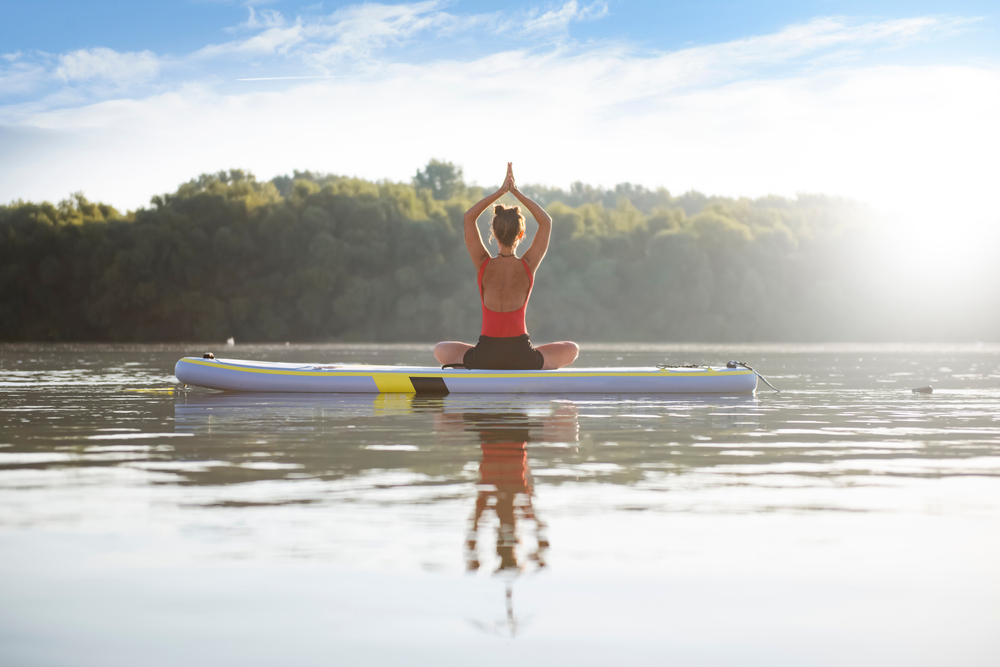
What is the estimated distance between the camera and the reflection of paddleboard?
31.5 ft

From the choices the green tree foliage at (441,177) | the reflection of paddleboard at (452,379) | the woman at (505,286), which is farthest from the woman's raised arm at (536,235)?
the green tree foliage at (441,177)

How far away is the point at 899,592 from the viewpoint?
2824mm

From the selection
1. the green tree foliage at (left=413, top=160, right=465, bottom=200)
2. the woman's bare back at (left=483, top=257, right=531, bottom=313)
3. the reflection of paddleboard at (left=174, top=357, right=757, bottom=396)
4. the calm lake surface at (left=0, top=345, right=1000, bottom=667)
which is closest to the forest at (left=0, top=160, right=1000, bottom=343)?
the green tree foliage at (left=413, top=160, right=465, bottom=200)

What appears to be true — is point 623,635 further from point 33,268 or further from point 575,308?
point 33,268

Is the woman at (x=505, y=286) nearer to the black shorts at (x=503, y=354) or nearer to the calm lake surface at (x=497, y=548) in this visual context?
the black shorts at (x=503, y=354)

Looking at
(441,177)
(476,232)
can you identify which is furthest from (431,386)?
(441,177)

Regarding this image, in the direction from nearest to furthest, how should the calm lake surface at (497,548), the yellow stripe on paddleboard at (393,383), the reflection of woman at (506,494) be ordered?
1. the calm lake surface at (497,548)
2. the reflection of woman at (506,494)
3. the yellow stripe on paddleboard at (393,383)

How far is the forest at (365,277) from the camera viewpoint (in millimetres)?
44312

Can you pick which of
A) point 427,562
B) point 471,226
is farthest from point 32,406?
point 427,562

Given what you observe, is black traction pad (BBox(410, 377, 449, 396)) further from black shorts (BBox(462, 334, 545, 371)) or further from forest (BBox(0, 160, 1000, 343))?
forest (BBox(0, 160, 1000, 343))

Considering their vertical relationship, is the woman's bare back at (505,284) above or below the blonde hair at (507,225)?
below

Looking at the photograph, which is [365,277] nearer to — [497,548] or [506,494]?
[506,494]

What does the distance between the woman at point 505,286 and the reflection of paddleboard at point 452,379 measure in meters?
0.17

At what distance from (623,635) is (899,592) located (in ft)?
2.78
